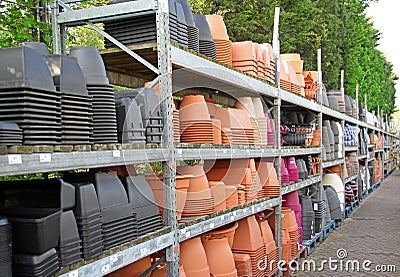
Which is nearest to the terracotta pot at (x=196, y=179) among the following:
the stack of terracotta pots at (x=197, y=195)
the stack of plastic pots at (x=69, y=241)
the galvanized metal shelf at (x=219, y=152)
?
the stack of terracotta pots at (x=197, y=195)

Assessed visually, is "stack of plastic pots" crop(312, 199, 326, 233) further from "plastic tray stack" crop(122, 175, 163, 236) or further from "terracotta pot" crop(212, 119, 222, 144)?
"plastic tray stack" crop(122, 175, 163, 236)

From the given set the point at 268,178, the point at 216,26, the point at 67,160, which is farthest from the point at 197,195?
the point at 268,178

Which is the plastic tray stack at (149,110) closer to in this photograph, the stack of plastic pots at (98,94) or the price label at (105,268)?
the stack of plastic pots at (98,94)

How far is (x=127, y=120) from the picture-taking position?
2.68 m

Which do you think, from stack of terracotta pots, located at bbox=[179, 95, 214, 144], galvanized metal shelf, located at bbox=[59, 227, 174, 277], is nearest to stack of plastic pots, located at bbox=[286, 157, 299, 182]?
stack of terracotta pots, located at bbox=[179, 95, 214, 144]

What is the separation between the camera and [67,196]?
2184 millimetres

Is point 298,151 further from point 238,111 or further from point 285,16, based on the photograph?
point 285,16

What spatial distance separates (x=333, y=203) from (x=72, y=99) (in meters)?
7.25

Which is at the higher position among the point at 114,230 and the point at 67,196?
the point at 67,196

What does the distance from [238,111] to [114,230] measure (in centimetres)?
219

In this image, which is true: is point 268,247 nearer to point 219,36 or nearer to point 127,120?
point 219,36

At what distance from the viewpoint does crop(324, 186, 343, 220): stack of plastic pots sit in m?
8.53

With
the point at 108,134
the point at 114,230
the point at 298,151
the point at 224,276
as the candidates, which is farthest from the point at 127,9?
the point at 298,151

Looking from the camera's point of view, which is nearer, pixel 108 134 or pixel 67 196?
pixel 67 196
